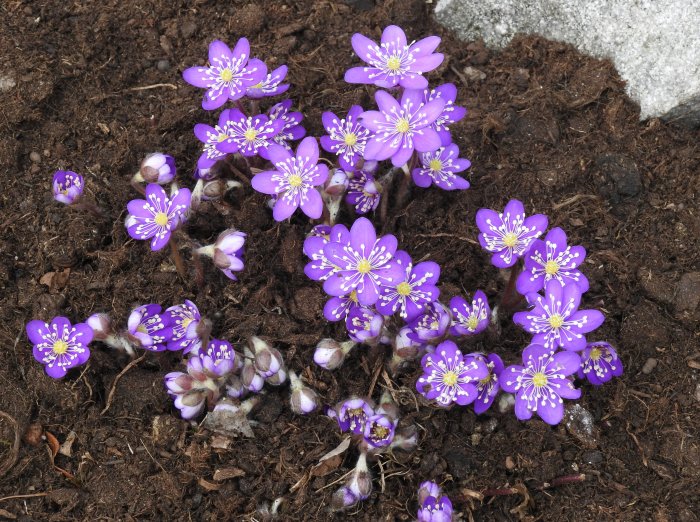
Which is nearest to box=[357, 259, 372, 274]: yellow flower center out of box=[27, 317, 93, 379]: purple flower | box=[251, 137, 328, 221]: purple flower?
box=[251, 137, 328, 221]: purple flower

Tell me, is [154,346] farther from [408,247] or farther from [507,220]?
[507,220]

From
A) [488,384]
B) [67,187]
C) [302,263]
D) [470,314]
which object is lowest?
[67,187]

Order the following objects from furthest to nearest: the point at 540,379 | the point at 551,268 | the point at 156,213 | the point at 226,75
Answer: the point at 226,75 → the point at 156,213 → the point at 551,268 → the point at 540,379

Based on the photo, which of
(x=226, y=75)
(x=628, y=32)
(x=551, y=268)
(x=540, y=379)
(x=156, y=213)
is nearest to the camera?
(x=540, y=379)

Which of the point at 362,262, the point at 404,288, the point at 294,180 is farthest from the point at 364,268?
the point at 294,180

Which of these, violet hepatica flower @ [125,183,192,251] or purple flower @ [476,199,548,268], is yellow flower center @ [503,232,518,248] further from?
violet hepatica flower @ [125,183,192,251]

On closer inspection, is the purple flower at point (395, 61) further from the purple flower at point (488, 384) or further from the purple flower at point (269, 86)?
the purple flower at point (488, 384)

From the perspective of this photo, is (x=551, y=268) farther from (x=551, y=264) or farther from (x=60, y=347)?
(x=60, y=347)
